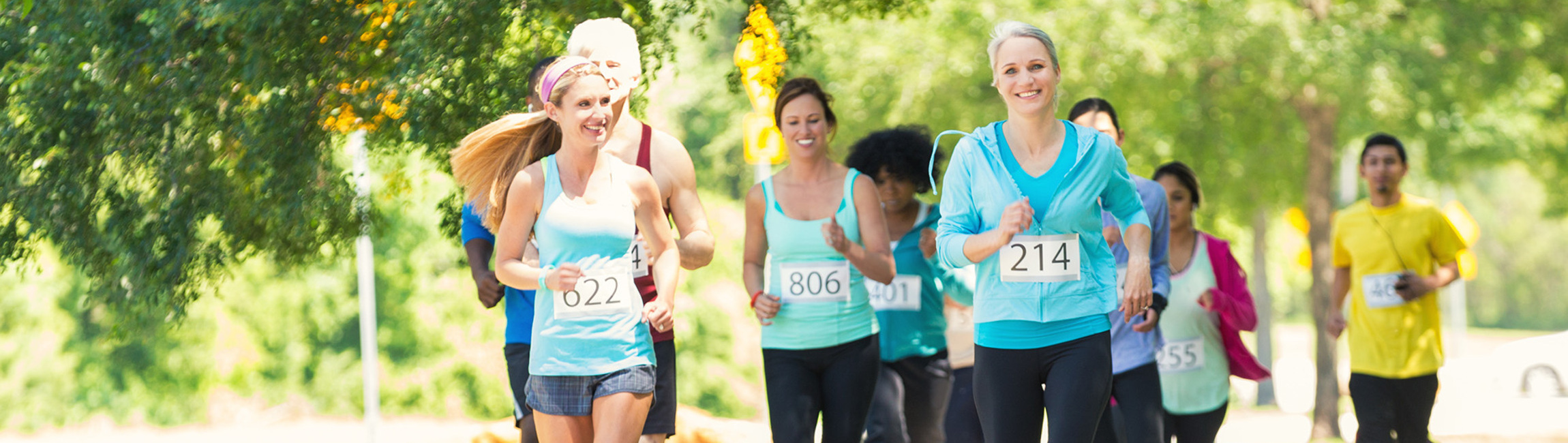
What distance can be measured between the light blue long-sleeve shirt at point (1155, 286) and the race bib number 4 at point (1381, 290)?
1935 mm

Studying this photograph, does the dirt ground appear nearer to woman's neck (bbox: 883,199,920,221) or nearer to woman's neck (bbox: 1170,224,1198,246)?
woman's neck (bbox: 883,199,920,221)

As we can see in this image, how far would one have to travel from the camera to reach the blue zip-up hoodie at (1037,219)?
4.04 meters

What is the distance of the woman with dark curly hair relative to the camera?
5.93 meters

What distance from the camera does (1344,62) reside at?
1191 centimetres

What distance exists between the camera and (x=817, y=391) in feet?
17.2

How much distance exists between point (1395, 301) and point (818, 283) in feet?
10.6

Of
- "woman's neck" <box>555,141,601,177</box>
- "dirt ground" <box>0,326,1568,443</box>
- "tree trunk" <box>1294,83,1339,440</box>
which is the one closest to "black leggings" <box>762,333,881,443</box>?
"woman's neck" <box>555,141,601,177</box>

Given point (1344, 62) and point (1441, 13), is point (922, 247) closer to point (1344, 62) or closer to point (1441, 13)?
point (1344, 62)

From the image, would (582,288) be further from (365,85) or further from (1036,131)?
(365,85)

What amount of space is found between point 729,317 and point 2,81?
15161 mm

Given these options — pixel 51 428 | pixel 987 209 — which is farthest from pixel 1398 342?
pixel 51 428

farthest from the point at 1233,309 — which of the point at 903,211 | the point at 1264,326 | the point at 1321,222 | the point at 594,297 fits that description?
the point at 1264,326

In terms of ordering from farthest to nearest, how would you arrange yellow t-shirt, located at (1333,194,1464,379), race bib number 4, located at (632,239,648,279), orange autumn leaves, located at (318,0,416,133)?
yellow t-shirt, located at (1333,194,1464,379)
orange autumn leaves, located at (318,0,416,133)
race bib number 4, located at (632,239,648,279)

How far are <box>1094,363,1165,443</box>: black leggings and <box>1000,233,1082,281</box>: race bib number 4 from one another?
1.43 meters
